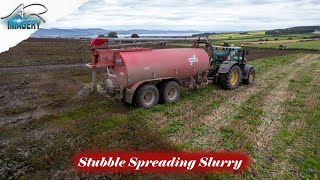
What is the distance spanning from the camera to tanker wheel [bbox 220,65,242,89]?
16641 millimetres

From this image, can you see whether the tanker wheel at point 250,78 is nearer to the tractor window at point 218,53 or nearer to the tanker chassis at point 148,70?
the tractor window at point 218,53

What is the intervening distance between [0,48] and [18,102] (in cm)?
1372

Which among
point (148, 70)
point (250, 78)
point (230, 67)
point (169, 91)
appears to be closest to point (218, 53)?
point (230, 67)

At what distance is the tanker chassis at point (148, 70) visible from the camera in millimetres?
12539

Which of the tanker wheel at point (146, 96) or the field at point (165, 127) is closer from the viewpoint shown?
the field at point (165, 127)

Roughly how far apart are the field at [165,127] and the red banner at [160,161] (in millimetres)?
283

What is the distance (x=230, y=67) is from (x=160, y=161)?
10065 mm

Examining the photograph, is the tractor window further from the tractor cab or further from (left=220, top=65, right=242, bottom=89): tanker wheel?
(left=220, top=65, right=242, bottom=89): tanker wheel

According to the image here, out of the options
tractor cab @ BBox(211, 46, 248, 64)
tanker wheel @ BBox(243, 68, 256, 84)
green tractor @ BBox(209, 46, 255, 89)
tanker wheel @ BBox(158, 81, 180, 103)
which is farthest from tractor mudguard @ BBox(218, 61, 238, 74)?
tanker wheel @ BBox(158, 81, 180, 103)

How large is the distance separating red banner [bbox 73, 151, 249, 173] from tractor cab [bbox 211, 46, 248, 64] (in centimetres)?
1030

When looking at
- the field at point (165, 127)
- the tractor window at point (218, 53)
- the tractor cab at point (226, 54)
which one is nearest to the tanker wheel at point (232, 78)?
the field at point (165, 127)

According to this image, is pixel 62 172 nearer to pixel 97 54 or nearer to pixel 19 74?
pixel 97 54

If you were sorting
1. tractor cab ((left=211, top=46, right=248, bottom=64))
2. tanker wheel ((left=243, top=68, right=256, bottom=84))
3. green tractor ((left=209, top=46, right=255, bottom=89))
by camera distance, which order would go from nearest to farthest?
green tractor ((left=209, top=46, right=255, bottom=89)), tractor cab ((left=211, top=46, right=248, bottom=64)), tanker wheel ((left=243, top=68, right=256, bottom=84))

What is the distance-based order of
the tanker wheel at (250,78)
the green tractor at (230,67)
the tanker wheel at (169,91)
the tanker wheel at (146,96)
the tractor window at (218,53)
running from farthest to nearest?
1. the tanker wheel at (250,78)
2. the tractor window at (218,53)
3. the green tractor at (230,67)
4. the tanker wheel at (169,91)
5. the tanker wheel at (146,96)
